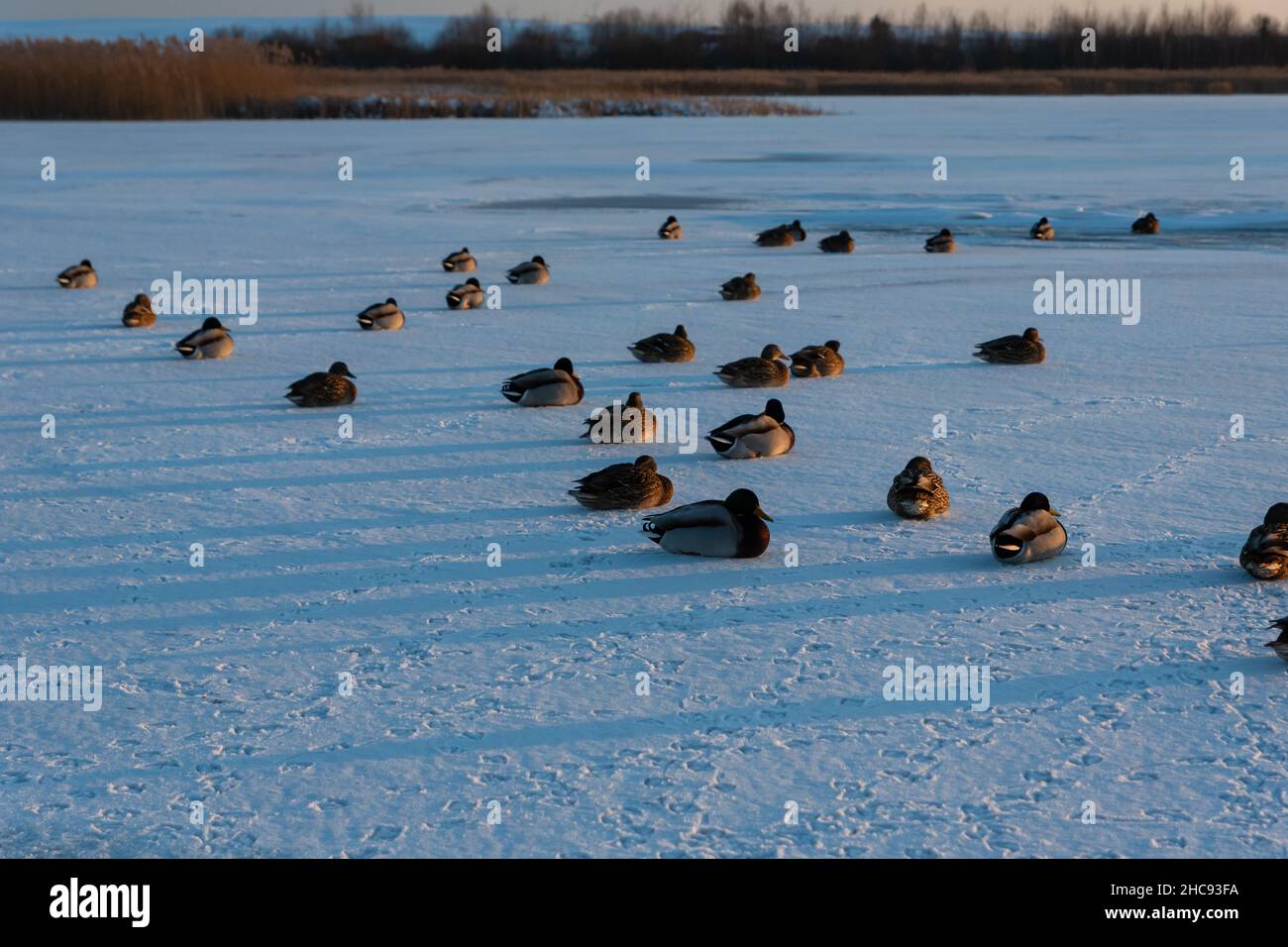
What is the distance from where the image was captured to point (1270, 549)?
4.73 m

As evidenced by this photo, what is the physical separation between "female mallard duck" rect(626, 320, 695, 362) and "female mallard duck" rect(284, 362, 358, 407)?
1.89 meters

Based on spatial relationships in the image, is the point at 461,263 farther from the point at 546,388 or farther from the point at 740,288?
the point at 546,388

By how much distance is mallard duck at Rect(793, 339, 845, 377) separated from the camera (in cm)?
830

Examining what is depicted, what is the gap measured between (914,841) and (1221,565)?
7.77ft

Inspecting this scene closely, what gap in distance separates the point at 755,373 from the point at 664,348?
2.67ft

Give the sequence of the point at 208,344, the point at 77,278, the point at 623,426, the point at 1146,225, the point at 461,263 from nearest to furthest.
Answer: the point at 623,426 < the point at 208,344 < the point at 77,278 < the point at 461,263 < the point at 1146,225

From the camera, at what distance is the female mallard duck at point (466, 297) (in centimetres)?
1099

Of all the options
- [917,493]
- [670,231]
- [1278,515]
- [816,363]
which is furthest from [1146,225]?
[1278,515]

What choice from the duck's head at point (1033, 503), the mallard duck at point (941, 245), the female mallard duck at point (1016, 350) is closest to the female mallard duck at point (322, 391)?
the female mallard duck at point (1016, 350)

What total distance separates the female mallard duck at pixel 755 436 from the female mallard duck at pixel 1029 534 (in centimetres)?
166

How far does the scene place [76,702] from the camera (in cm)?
394

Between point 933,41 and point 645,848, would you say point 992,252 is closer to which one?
point 645,848

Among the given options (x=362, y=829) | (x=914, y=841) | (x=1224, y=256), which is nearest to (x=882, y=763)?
(x=914, y=841)
